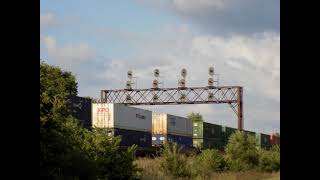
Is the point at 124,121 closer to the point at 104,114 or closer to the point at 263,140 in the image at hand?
the point at 104,114

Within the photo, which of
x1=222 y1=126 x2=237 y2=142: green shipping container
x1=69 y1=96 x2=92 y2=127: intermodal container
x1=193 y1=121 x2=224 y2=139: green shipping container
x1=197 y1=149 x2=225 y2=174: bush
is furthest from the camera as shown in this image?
x1=222 y1=126 x2=237 y2=142: green shipping container

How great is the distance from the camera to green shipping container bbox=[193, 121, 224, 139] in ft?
224

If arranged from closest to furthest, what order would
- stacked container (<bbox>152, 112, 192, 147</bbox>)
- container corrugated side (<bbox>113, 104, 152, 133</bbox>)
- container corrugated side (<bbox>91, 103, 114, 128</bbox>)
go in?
1. container corrugated side (<bbox>91, 103, 114, 128</bbox>)
2. container corrugated side (<bbox>113, 104, 152, 133</bbox>)
3. stacked container (<bbox>152, 112, 192, 147</bbox>)

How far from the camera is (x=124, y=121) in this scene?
49562mm

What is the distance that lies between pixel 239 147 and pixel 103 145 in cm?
2889

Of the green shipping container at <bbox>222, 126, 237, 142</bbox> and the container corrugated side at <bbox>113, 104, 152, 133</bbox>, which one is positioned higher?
the container corrugated side at <bbox>113, 104, 152, 133</bbox>

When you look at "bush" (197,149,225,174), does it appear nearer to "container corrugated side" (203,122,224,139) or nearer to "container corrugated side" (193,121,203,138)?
"container corrugated side" (193,121,203,138)

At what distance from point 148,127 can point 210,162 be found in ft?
69.8

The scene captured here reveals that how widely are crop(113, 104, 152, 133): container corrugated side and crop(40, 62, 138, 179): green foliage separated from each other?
27.7m

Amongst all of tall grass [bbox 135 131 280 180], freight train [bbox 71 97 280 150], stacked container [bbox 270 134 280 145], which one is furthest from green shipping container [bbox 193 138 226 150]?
tall grass [bbox 135 131 280 180]

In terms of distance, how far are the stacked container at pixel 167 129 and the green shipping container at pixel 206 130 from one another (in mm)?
2447

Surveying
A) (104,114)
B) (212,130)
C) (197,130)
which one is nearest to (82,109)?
(104,114)
